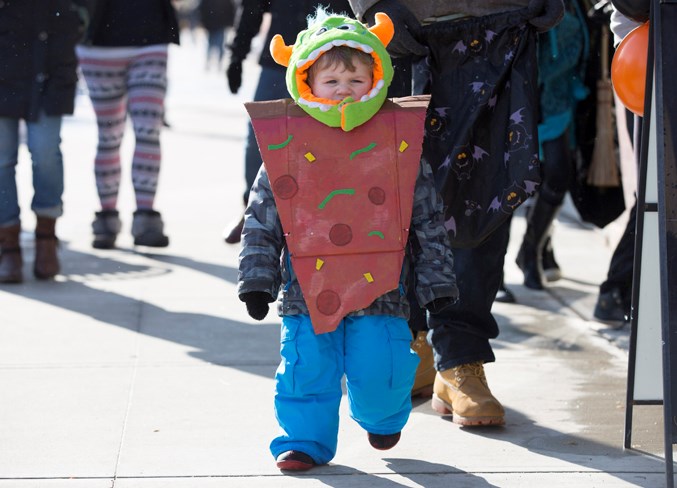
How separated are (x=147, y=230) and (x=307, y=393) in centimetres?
386

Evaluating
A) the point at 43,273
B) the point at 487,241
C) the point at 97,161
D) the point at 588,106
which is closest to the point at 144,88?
the point at 97,161

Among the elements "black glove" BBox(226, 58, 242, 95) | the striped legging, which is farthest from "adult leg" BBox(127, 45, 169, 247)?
"black glove" BBox(226, 58, 242, 95)

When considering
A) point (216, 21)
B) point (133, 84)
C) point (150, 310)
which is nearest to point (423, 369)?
point (150, 310)

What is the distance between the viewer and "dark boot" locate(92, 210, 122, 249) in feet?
25.7

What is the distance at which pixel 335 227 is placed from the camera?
3914 mm

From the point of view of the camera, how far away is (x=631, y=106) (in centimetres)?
411

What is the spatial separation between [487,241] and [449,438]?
729 mm

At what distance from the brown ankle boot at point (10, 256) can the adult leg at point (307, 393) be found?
10.3ft

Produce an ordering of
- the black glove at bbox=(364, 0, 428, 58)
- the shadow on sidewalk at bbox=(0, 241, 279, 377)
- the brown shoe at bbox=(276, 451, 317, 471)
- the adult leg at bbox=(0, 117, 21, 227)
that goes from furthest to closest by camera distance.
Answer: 1. the adult leg at bbox=(0, 117, 21, 227)
2. the shadow on sidewalk at bbox=(0, 241, 279, 377)
3. the black glove at bbox=(364, 0, 428, 58)
4. the brown shoe at bbox=(276, 451, 317, 471)

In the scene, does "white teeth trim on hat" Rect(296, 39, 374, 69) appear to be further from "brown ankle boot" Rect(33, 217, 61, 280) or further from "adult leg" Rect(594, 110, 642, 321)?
"brown ankle boot" Rect(33, 217, 61, 280)

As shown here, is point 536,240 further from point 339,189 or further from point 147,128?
point 339,189

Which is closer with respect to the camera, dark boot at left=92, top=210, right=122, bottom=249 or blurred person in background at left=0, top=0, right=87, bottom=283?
blurred person in background at left=0, top=0, right=87, bottom=283

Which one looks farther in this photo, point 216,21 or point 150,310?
point 216,21

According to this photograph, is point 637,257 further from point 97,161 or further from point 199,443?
point 97,161
